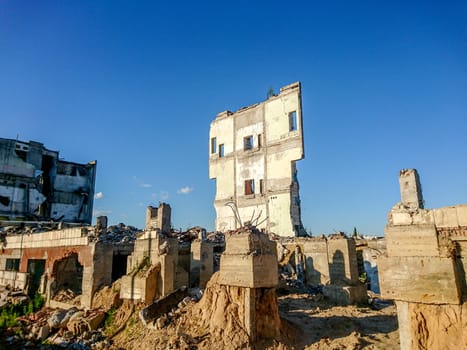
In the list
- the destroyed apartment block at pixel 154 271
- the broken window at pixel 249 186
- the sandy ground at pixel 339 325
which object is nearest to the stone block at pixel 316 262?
the sandy ground at pixel 339 325

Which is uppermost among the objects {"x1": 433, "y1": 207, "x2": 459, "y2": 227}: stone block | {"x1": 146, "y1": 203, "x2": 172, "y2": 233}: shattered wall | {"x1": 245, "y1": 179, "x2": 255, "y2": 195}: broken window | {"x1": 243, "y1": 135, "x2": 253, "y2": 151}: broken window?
{"x1": 243, "y1": 135, "x2": 253, "y2": 151}: broken window

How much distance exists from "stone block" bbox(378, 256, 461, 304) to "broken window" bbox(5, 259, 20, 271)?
20478 mm

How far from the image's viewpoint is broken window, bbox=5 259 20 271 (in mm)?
18928

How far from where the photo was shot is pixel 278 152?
24.8 metres

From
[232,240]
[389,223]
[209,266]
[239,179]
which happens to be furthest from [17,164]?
[389,223]

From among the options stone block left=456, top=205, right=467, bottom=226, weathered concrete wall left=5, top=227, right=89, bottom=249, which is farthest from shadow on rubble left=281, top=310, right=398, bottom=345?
weathered concrete wall left=5, top=227, right=89, bottom=249

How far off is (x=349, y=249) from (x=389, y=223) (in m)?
8.65

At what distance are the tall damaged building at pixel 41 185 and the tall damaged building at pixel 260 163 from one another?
15.9m

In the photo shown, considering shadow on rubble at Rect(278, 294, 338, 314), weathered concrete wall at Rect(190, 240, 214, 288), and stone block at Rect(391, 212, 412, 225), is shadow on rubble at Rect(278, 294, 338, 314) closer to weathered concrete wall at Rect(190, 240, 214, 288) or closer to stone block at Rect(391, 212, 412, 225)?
weathered concrete wall at Rect(190, 240, 214, 288)

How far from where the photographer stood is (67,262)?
14570 millimetres

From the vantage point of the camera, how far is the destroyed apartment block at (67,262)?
39.4 ft

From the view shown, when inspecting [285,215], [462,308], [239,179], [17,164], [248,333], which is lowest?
[248,333]

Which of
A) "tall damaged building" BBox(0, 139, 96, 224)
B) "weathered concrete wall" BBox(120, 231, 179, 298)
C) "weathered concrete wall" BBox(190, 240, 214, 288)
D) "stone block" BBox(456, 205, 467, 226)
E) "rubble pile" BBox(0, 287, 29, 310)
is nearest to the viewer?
"stone block" BBox(456, 205, 467, 226)

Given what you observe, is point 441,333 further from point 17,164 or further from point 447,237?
point 17,164
